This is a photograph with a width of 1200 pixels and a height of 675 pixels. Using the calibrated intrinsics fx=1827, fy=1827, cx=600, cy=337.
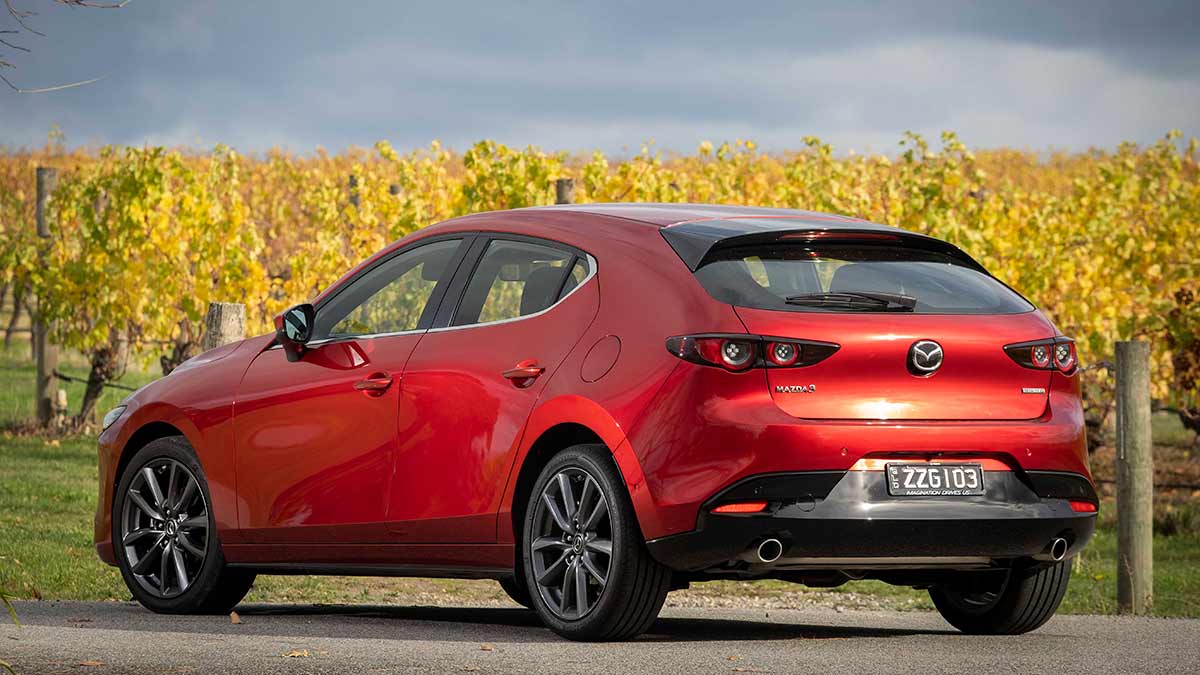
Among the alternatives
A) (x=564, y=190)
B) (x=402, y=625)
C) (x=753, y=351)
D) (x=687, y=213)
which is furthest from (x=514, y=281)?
(x=564, y=190)

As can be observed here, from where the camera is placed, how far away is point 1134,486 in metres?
10.3

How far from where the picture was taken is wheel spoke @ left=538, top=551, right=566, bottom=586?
6707 millimetres

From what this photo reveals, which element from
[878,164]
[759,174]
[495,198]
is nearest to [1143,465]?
[495,198]

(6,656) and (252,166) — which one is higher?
(252,166)

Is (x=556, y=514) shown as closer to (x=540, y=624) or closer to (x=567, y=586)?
(x=567, y=586)

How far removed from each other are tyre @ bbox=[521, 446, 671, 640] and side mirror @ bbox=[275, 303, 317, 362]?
1.64 metres

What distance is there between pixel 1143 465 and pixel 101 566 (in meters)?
6.32

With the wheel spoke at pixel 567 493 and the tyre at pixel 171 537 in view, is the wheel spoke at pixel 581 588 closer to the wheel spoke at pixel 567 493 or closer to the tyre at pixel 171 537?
the wheel spoke at pixel 567 493

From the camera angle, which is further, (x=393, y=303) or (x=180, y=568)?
(x=180, y=568)

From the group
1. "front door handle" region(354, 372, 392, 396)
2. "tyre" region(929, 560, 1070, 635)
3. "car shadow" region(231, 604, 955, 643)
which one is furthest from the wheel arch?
"tyre" region(929, 560, 1070, 635)

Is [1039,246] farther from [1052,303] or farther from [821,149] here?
[821,149]

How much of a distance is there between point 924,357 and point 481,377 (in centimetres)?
171

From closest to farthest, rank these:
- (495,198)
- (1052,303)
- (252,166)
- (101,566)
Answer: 1. (101,566)
2. (495,198)
3. (1052,303)
4. (252,166)

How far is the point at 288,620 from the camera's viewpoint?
26.6 feet
